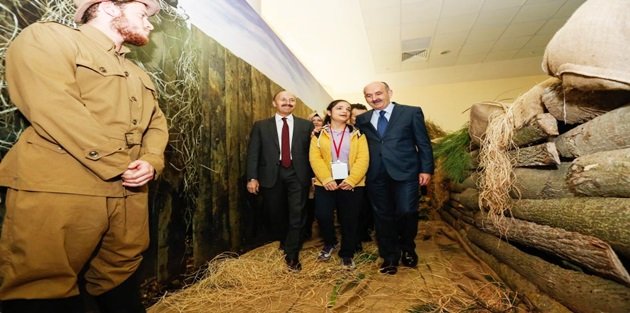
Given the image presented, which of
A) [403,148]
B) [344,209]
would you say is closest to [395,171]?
[403,148]

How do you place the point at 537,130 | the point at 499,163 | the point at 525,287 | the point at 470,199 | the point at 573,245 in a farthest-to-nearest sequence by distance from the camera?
1. the point at 470,199
2. the point at 499,163
3. the point at 525,287
4. the point at 537,130
5. the point at 573,245

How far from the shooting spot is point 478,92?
9578 mm

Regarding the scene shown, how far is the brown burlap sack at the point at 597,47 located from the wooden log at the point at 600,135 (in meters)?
0.23

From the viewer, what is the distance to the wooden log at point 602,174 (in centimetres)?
120

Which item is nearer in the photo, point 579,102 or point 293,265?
point 579,102

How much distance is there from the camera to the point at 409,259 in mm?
2758

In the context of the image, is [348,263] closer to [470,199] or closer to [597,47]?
[470,199]

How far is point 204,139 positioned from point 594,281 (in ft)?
8.67

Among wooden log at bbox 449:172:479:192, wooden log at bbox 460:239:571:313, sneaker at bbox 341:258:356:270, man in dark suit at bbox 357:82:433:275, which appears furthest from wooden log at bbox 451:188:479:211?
sneaker at bbox 341:258:356:270

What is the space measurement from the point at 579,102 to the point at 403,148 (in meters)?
1.32

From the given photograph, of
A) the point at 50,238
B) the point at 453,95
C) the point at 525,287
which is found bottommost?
the point at 525,287

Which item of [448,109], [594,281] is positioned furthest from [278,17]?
[448,109]

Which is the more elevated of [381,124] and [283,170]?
[381,124]

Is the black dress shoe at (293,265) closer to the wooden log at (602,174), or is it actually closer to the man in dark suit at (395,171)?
the man in dark suit at (395,171)
